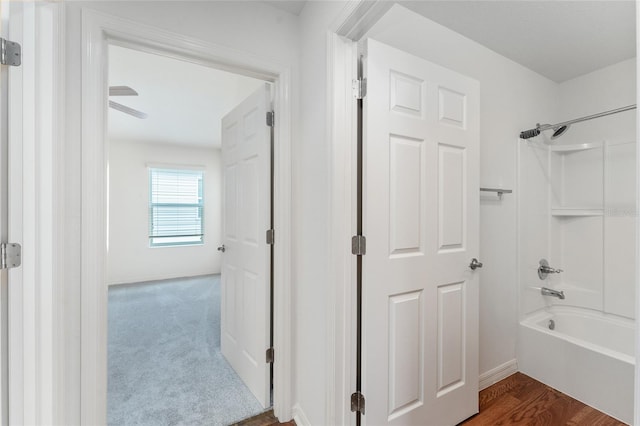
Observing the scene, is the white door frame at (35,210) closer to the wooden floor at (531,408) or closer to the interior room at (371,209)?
the interior room at (371,209)

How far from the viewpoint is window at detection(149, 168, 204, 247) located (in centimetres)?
514

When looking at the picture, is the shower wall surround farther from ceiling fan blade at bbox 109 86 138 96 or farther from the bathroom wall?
ceiling fan blade at bbox 109 86 138 96

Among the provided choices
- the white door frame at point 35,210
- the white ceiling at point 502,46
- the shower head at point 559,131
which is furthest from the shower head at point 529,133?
the white door frame at point 35,210

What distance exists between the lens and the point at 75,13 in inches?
45.1

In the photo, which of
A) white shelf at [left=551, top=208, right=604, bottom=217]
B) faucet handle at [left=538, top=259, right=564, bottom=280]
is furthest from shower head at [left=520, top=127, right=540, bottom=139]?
faucet handle at [left=538, top=259, right=564, bottom=280]

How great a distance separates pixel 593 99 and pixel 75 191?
3745 millimetres

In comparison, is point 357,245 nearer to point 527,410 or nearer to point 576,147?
point 527,410

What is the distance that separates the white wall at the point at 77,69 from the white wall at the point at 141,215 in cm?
350

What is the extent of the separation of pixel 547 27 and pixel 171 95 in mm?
3407

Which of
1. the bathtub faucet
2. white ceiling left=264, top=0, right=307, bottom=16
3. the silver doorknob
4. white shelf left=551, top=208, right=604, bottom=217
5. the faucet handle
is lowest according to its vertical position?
the bathtub faucet

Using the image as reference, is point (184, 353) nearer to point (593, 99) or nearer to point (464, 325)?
point (464, 325)

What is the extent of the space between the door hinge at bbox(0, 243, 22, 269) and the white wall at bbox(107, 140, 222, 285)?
3.82m

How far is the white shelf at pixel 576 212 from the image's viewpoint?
2.34 m

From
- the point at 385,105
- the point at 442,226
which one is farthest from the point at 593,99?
the point at 385,105
